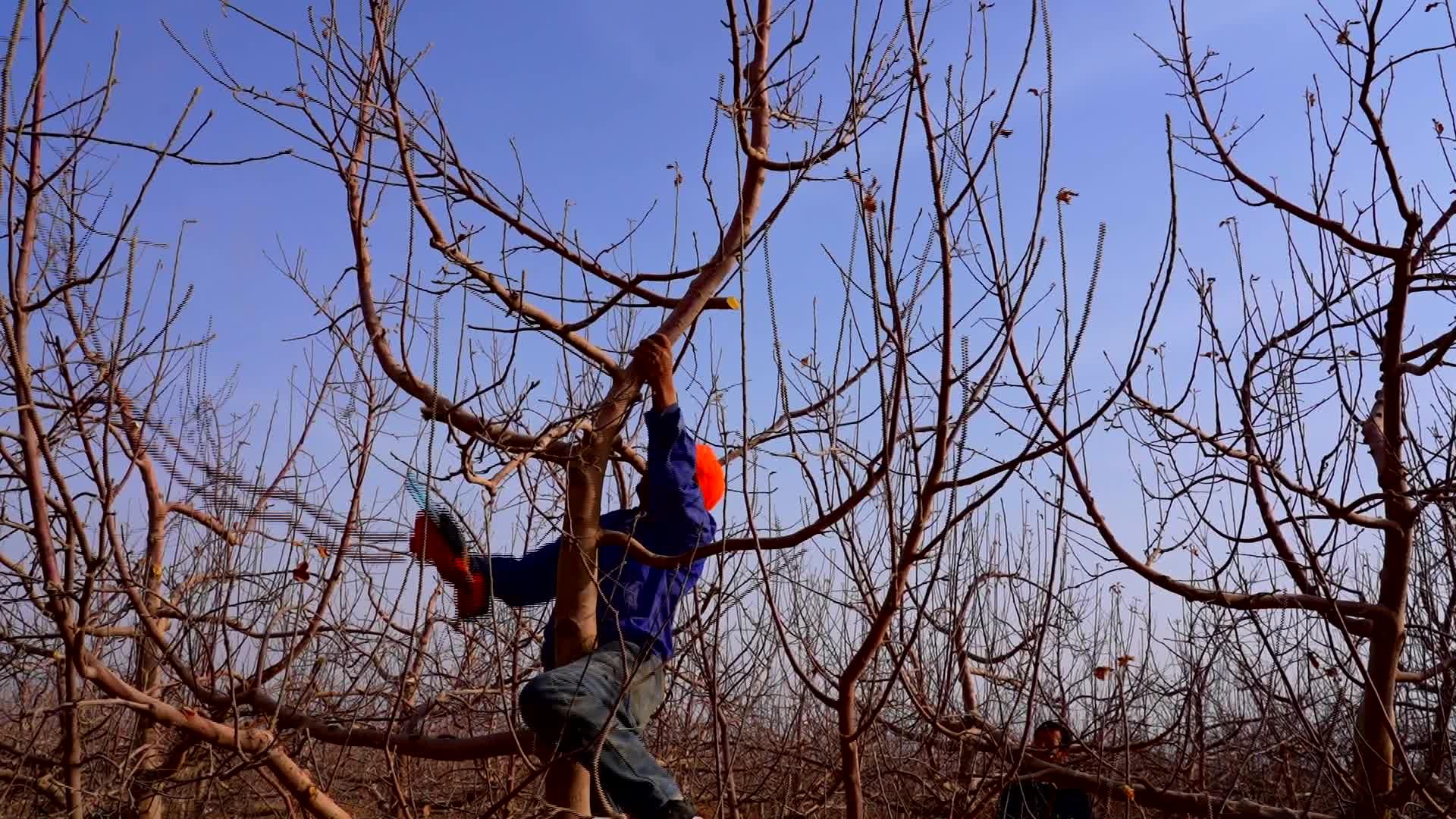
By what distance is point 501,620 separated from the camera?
3.88 metres

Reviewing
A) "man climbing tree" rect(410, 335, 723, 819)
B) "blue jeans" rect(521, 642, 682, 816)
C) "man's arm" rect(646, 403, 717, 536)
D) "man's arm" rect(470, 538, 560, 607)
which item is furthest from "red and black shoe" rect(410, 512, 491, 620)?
"man's arm" rect(646, 403, 717, 536)

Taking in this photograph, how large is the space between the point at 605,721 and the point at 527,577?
0.75 meters

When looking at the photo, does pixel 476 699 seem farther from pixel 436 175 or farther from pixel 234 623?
pixel 436 175

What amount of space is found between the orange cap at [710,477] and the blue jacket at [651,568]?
180 mm

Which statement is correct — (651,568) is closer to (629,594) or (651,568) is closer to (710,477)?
(629,594)

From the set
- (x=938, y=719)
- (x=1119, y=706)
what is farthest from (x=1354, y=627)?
(x=938, y=719)

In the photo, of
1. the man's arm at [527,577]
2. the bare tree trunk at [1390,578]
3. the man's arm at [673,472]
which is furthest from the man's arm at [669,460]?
the bare tree trunk at [1390,578]

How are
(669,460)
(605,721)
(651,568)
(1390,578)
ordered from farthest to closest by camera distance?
(1390,578) → (651,568) → (669,460) → (605,721)

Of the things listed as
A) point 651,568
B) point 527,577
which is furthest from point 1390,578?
point 527,577

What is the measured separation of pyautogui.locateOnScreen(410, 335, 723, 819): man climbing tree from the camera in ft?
8.27

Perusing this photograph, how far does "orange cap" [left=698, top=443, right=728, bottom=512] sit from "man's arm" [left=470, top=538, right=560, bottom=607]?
419 millimetres

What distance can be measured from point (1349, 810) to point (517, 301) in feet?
8.44

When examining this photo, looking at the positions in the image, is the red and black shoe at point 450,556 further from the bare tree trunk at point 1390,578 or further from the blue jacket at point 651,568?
the bare tree trunk at point 1390,578

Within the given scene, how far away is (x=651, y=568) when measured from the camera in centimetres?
300
